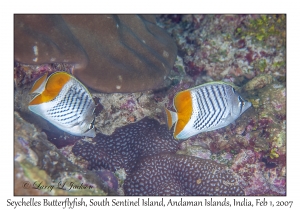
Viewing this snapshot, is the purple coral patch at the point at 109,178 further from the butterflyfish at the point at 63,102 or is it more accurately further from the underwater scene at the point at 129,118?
the butterflyfish at the point at 63,102

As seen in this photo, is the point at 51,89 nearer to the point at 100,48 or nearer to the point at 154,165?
the point at 100,48

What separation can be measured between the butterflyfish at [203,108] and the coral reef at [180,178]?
0.83m

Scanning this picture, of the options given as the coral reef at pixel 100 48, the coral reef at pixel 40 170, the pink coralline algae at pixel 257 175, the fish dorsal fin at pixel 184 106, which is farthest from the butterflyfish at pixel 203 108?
Answer: the coral reef at pixel 40 170

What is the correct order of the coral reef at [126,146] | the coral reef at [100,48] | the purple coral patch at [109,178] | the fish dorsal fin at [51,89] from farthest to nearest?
the coral reef at [126,146]
the purple coral patch at [109,178]
the coral reef at [100,48]
the fish dorsal fin at [51,89]

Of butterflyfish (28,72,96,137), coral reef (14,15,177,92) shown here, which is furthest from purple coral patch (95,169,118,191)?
coral reef (14,15,177,92)

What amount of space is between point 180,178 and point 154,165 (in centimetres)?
43

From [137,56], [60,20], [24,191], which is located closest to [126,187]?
[24,191]

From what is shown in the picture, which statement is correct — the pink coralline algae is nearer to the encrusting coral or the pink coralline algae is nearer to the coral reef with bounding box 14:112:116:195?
the encrusting coral

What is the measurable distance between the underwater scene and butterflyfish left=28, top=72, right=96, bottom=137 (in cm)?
1

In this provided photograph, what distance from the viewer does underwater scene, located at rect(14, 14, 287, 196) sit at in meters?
2.89

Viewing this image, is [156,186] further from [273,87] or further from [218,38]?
[218,38]

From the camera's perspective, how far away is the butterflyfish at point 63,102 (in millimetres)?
2811

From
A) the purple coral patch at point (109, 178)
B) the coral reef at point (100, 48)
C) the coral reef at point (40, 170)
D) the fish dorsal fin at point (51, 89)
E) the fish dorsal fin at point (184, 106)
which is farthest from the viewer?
the purple coral patch at point (109, 178)

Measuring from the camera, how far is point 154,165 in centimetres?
367
